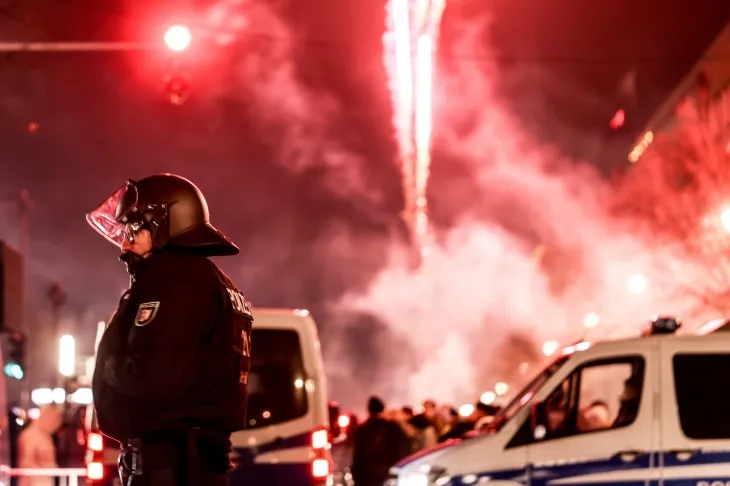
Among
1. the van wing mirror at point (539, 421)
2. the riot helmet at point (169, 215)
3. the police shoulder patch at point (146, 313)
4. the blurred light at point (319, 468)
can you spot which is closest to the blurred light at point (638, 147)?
the blurred light at point (319, 468)

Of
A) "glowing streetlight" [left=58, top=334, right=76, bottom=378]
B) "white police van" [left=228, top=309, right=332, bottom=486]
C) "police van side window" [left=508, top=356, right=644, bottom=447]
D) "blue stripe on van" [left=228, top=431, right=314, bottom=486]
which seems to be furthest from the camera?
"glowing streetlight" [left=58, top=334, right=76, bottom=378]

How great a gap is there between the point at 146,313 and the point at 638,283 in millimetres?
36686

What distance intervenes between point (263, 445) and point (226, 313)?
5.52 metres

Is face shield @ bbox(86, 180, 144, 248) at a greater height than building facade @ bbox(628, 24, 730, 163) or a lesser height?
lesser

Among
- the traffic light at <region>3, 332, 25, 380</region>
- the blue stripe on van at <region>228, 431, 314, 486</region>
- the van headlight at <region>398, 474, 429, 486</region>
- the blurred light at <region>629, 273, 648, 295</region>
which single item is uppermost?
the blurred light at <region>629, 273, 648, 295</region>

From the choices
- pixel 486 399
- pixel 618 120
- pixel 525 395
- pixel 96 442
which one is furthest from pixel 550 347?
pixel 525 395

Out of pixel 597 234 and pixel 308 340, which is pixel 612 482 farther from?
pixel 597 234

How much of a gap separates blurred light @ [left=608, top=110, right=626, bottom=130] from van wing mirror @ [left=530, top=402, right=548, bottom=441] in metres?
47.0

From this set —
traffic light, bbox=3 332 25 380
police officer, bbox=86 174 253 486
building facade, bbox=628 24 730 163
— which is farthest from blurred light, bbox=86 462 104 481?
building facade, bbox=628 24 730 163

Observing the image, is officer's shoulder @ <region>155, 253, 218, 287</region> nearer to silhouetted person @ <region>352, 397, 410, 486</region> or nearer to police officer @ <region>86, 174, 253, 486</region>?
police officer @ <region>86, 174, 253, 486</region>

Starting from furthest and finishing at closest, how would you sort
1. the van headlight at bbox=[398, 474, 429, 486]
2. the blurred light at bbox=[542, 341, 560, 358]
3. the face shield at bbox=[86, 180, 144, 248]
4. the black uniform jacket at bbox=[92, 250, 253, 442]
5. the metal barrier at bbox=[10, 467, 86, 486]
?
the blurred light at bbox=[542, 341, 560, 358] → the metal barrier at bbox=[10, 467, 86, 486] → the van headlight at bbox=[398, 474, 429, 486] → the face shield at bbox=[86, 180, 144, 248] → the black uniform jacket at bbox=[92, 250, 253, 442]

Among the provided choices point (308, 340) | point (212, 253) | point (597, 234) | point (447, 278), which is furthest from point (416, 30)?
point (447, 278)

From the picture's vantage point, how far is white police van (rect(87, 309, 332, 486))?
360 inches

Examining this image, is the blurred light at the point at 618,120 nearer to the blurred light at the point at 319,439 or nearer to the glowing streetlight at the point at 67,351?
the glowing streetlight at the point at 67,351
